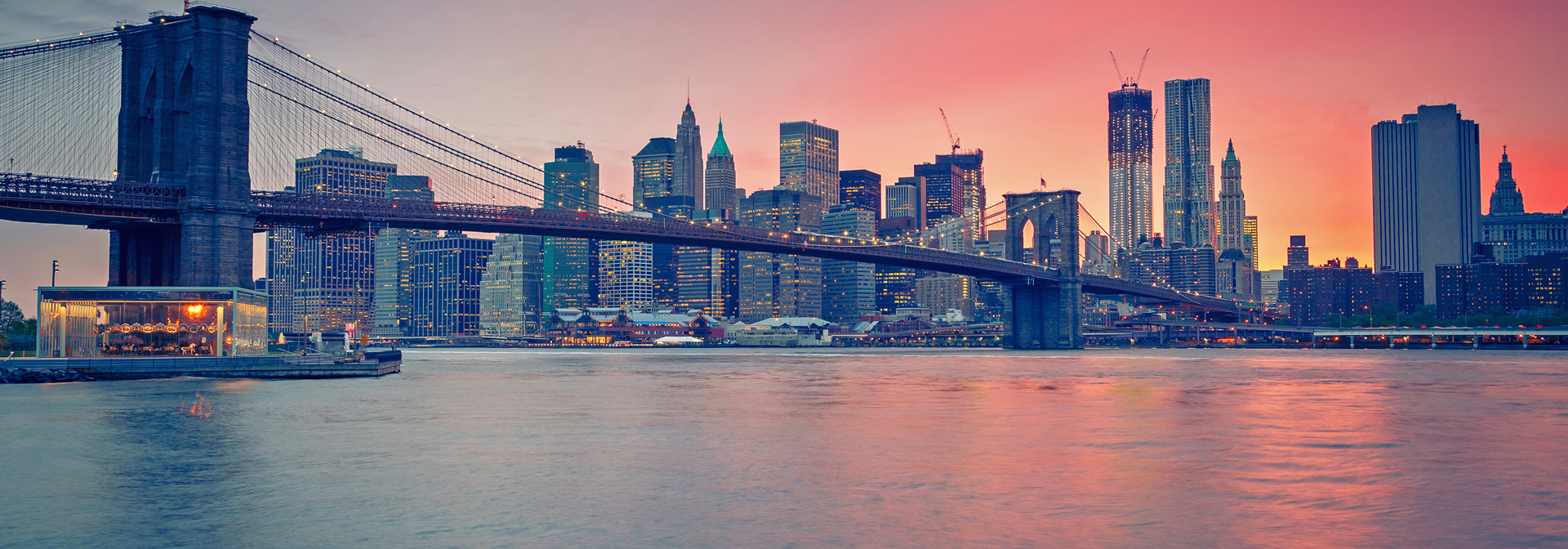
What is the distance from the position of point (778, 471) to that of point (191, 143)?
41387 mm

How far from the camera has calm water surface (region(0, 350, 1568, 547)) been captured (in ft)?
45.6

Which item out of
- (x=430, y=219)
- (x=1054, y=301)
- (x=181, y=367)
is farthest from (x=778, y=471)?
(x=1054, y=301)

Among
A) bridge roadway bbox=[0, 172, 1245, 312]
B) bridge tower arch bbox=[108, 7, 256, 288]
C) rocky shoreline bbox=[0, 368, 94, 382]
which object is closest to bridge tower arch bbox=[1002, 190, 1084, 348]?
bridge roadway bbox=[0, 172, 1245, 312]

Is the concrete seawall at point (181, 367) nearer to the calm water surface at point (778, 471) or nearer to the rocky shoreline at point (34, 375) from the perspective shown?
the rocky shoreline at point (34, 375)

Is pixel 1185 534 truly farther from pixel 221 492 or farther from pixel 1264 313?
pixel 1264 313

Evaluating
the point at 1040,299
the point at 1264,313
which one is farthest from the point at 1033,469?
the point at 1264,313

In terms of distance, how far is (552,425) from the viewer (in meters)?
28.5

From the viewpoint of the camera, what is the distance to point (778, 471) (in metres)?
19.6

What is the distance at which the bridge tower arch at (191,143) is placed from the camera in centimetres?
5006

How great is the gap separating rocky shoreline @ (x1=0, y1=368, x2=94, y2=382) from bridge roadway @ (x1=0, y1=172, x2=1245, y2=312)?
24.0 feet

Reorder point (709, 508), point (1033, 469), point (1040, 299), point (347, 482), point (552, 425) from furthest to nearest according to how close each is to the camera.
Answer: point (1040, 299) < point (552, 425) < point (1033, 469) < point (347, 482) < point (709, 508)

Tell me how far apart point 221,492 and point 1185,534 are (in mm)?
13657

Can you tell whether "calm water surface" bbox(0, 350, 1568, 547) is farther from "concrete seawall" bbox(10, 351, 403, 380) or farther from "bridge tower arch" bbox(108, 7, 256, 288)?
"bridge tower arch" bbox(108, 7, 256, 288)

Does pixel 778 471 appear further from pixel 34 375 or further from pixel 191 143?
pixel 191 143
